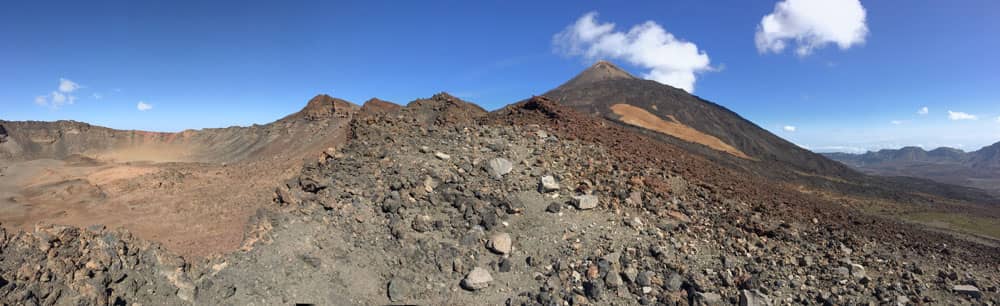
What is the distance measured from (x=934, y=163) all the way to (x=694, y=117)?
126016 mm

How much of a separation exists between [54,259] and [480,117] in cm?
945

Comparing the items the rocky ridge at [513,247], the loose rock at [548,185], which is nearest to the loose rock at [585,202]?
the rocky ridge at [513,247]

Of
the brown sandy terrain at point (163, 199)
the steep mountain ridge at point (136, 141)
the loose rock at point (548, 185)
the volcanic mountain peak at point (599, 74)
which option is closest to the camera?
the brown sandy terrain at point (163, 199)

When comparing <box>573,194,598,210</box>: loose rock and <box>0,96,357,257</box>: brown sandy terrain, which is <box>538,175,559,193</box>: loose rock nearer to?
<box>573,194,598,210</box>: loose rock

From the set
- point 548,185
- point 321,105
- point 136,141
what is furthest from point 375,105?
point 136,141

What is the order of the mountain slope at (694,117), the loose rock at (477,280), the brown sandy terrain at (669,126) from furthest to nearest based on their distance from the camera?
the mountain slope at (694,117), the brown sandy terrain at (669,126), the loose rock at (477,280)

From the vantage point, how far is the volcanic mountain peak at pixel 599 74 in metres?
70.6

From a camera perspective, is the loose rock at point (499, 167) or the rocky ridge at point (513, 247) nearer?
the rocky ridge at point (513, 247)

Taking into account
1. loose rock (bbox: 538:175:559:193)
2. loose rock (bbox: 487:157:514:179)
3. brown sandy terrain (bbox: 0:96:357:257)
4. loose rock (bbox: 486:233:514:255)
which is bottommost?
loose rock (bbox: 486:233:514:255)

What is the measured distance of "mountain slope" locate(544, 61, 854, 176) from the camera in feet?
130

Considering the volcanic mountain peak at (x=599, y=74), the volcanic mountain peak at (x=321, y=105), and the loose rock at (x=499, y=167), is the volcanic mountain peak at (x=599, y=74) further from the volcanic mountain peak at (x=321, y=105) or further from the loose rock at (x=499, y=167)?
the loose rock at (x=499, y=167)

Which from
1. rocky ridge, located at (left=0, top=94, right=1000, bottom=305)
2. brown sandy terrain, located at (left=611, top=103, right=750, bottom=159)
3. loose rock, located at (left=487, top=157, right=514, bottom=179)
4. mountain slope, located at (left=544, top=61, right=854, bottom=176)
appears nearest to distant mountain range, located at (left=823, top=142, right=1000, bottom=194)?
mountain slope, located at (left=544, top=61, right=854, bottom=176)

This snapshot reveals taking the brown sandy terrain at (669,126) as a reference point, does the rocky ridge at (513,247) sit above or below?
below

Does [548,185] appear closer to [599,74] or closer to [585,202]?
[585,202]
